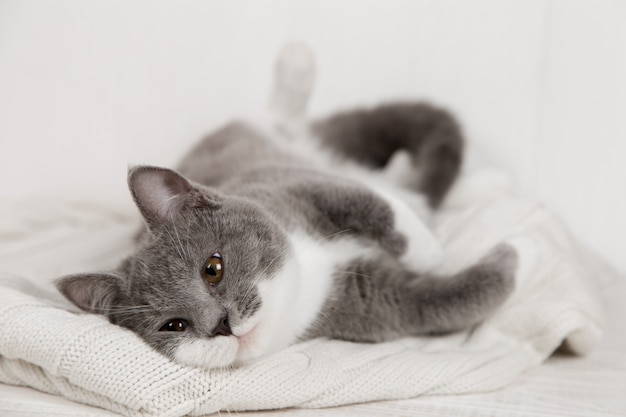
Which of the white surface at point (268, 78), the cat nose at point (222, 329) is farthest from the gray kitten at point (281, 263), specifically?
the white surface at point (268, 78)

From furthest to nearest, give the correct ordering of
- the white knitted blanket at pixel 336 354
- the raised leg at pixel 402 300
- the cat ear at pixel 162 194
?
the raised leg at pixel 402 300, the cat ear at pixel 162 194, the white knitted blanket at pixel 336 354

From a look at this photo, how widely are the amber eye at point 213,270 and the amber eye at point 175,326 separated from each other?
10 cm

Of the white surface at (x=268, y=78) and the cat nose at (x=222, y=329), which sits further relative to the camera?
the white surface at (x=268, y=78)

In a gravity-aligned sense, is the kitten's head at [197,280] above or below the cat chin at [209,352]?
above

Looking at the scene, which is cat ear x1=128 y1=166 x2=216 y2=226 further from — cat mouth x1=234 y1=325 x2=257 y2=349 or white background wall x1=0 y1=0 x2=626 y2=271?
white background wall x1=0 y1=0 x2=626 y2=271

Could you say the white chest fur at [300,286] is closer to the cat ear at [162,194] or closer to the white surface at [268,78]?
the cat ear at [162,194]

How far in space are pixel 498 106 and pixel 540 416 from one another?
1547mm

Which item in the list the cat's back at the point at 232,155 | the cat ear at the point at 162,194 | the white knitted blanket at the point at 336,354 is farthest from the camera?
the cat's back at the point at 232,155

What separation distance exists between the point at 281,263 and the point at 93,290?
1.38 feet

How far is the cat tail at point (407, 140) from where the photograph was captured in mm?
2188

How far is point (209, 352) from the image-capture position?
1.24 metres

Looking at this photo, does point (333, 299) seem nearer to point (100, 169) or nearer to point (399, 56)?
point (399, 56)

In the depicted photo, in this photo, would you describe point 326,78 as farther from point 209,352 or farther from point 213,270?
point 209,352

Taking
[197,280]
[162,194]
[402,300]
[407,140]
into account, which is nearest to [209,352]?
[197,280]
